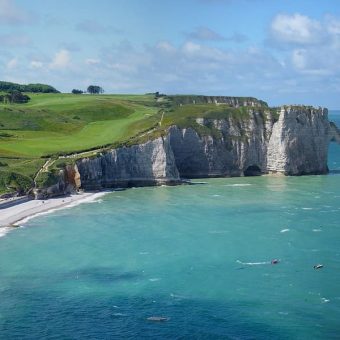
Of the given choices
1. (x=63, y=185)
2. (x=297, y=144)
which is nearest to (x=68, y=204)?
(x=63, y=185)

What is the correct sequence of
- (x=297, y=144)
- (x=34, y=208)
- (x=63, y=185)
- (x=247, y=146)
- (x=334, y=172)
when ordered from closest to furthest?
(x=34, y=208) < (x=63, y=185) < (x=247, y=146) < (x=297, y=144) < (x=334, y=172)

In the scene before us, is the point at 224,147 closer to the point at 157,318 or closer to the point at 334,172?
the point at 334,172

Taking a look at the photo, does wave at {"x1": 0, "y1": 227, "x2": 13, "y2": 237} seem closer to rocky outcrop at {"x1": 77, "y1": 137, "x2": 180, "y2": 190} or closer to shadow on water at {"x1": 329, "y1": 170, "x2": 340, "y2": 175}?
rocky outcrop at {"x1": 77, "y1": 137, "x2": 180, "y2": 190}

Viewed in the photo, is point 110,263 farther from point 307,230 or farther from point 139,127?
point 139,127

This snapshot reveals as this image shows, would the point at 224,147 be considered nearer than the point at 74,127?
Yes

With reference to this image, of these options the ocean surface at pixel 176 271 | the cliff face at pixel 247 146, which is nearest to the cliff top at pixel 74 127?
the cliff face at pixel 247 146

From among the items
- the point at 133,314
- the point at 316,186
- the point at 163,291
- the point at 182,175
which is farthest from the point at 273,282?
the point at 182,175

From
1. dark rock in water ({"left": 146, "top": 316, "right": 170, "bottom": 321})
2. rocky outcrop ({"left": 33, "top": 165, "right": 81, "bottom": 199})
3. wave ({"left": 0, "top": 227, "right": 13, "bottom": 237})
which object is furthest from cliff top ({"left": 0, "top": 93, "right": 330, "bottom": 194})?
dark rock in water ({"left": 146, "top": 316, "right": 170, "bottom": 321})
